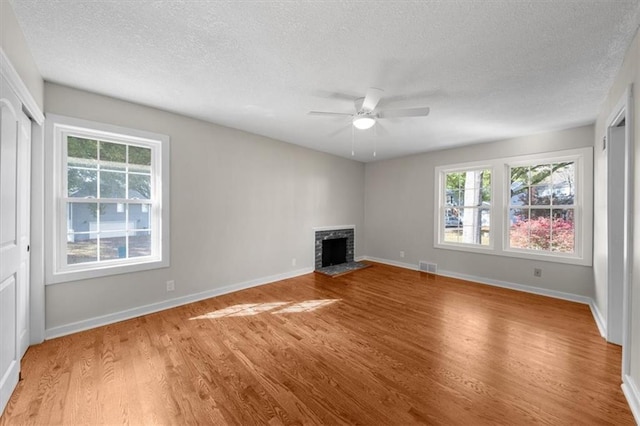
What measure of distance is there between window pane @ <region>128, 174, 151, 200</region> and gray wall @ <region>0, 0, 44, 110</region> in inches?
40.0

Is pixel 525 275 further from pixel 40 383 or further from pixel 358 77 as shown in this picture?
pixel 40 383

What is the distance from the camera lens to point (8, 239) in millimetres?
1665

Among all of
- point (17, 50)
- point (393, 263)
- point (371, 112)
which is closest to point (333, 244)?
point (393, 263)

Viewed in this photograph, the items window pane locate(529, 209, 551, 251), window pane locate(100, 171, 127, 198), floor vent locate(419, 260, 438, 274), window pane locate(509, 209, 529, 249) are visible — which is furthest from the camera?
floor vent locate(419, 260, 438, 274)

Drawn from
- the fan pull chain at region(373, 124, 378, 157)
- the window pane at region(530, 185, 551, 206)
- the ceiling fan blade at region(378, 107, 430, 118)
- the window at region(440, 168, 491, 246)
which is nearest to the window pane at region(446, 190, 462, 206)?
the window at region(440, 168, 491, 246)

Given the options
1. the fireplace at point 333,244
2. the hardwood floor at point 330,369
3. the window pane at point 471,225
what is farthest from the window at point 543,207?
the fireplace at point 333,244

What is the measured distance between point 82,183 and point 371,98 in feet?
10.1

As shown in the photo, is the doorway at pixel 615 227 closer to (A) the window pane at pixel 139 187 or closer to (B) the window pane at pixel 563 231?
(B) the window pane at pixel 563 231

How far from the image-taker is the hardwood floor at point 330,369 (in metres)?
1.60

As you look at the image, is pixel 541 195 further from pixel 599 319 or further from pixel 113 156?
pixel 113 156

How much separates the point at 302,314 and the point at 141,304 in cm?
189

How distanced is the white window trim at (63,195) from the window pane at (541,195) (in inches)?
210

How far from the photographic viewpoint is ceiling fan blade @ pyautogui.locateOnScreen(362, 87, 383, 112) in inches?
86.1

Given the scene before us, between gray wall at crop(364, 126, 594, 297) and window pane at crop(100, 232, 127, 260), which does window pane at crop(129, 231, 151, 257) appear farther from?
gray wall at crop(364, 126, 594, 297)
